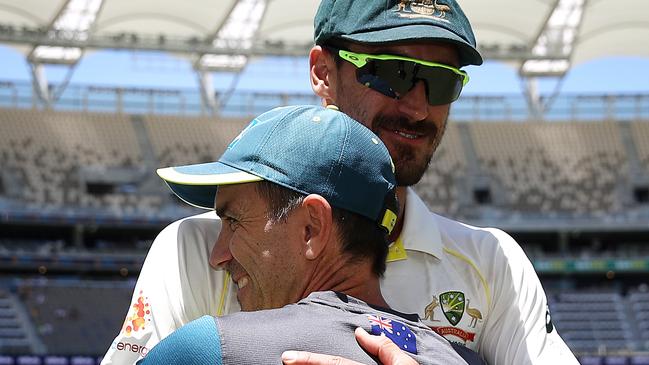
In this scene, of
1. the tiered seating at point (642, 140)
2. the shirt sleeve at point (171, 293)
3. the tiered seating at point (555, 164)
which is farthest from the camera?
the tiered seating at point (642, 140)

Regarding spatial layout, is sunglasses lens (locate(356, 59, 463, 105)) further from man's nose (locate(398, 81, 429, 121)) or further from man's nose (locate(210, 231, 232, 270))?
man's nose (locate(210, 231, 232, 270))

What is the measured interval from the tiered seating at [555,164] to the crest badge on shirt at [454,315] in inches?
1418

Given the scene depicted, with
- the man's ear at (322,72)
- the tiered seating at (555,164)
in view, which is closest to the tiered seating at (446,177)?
the tiered seating at (555,164)

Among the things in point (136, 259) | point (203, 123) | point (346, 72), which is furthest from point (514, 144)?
point (346, 72)

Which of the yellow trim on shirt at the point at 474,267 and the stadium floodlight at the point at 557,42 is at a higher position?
the yellow trim on shirt at the point at 474,267

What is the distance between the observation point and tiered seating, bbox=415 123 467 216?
123 ft

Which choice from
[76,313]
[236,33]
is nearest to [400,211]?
[76,313]

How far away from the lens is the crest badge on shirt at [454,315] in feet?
8.14

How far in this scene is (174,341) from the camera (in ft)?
5.44

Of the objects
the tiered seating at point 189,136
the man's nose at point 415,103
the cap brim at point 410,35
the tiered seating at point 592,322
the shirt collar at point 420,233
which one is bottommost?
the tiered seating at point 592,322

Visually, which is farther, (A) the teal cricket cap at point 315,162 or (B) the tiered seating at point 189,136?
(B) the tiered seating at point 189,136

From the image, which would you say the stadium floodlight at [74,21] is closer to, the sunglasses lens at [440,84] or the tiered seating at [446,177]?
the tiered seating at [446,177]

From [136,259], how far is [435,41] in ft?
109

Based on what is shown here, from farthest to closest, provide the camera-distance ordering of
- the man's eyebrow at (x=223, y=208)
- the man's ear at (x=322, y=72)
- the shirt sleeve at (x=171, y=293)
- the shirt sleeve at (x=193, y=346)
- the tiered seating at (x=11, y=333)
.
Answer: the tiered seating at (x=11, y=333) → the man's ear at (x=322, y=72) → the shirt sleeve at (x=171, y=293) → the man's eyebrow at (x=223, y=208) → the shirt sleeve at (x=193, y=346)
